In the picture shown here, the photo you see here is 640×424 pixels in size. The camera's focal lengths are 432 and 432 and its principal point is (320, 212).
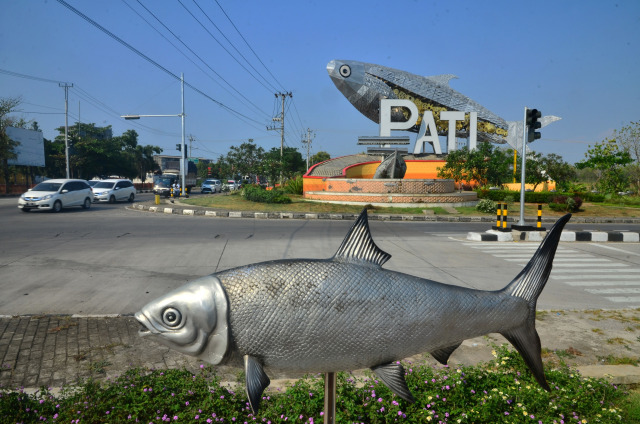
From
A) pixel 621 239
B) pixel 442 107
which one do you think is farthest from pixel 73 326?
pixel 442 107

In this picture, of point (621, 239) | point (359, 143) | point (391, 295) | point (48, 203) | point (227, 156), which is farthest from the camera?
point (227, 156)

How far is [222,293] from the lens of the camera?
1.57 meters

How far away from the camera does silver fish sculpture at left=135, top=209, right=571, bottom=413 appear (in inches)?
60.9

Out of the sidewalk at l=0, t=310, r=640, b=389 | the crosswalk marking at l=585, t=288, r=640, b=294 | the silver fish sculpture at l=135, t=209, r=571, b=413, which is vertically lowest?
the crosswalk marking at l=585, t=288, r=640, b=294

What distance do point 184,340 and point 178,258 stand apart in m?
7.25

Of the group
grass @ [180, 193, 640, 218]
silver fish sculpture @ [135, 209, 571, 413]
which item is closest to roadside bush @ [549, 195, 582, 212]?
grass @ [180, 193, 640, 218]

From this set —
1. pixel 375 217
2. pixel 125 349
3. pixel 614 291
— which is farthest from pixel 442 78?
pixel 125 349

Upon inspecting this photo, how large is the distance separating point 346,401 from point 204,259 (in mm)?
5949

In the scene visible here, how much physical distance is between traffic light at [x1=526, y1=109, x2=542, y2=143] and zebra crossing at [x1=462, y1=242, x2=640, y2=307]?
2850mm

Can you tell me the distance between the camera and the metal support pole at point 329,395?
1958 millimetres

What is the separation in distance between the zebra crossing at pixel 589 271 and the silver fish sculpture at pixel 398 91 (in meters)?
26.2

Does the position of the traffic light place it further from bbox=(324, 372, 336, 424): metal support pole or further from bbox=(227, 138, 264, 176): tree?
bbox=(227, 138, 264, 176): tree

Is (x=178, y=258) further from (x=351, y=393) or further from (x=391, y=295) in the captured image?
(x=391, y=295)

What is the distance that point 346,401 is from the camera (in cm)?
288
